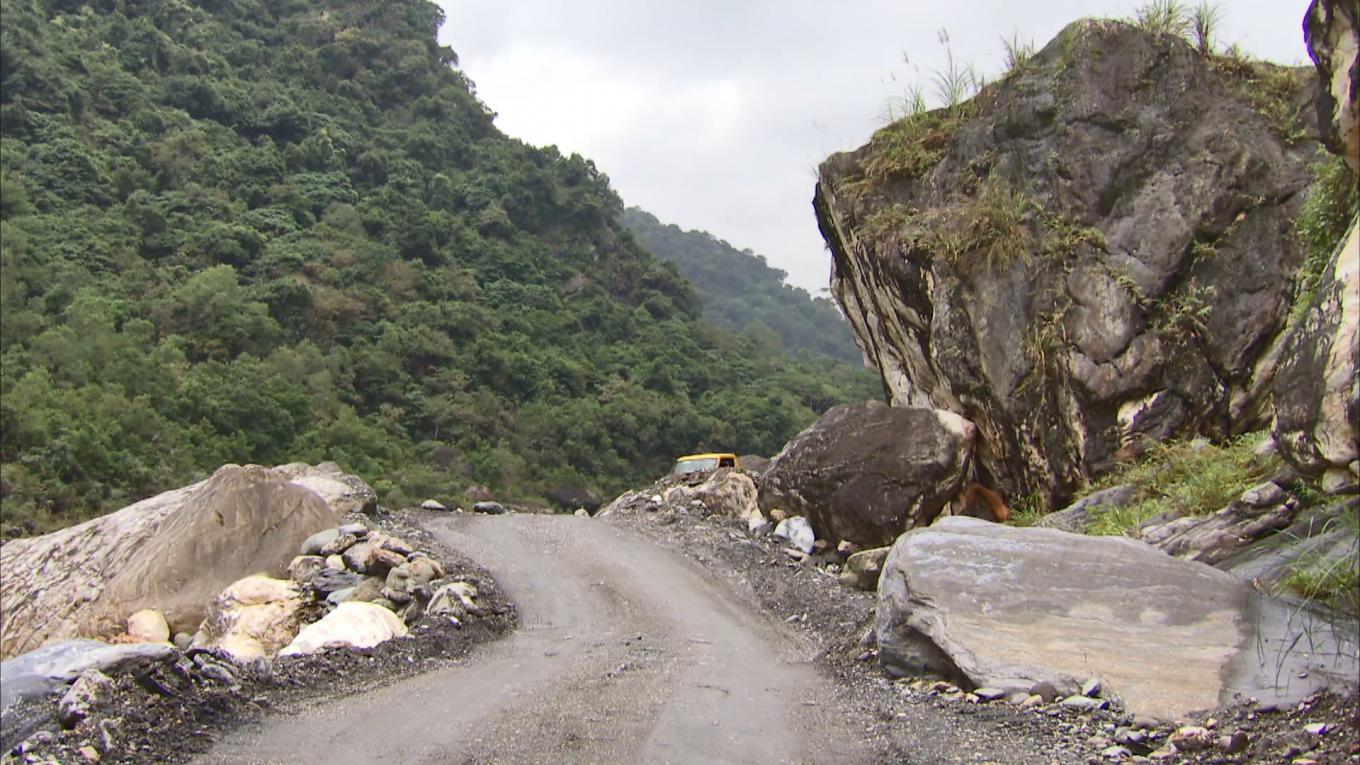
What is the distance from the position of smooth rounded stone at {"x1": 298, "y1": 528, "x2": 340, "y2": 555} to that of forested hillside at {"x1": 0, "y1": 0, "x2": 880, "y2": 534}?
1291 centimetres

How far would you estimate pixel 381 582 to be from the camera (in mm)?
11281

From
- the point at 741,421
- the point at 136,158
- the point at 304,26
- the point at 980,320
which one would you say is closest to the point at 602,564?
the point at 980,320

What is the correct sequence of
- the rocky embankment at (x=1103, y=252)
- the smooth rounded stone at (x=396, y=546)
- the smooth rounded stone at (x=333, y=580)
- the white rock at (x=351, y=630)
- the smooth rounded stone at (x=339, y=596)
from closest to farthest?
the white rock at (x=351, y=630)
the smooth rounded stone at (x=339, y=596)
the rocky embankment at (x=1103, y=252)
the smooth rounded stone at (x=333, y=580)
the smooth rounded stone at (x=396, y=546)

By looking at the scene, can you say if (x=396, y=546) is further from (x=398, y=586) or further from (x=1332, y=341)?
(x=1332, y=341)

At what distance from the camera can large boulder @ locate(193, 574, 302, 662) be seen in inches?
390

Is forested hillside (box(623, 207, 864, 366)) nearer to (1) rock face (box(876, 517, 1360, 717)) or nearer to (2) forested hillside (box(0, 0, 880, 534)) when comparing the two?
(2) forested hillside (box(0, 0, 880, 534))

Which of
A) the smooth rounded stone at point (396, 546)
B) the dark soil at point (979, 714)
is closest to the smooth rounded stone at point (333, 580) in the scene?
the smooth rounded stone at point (396, 546)

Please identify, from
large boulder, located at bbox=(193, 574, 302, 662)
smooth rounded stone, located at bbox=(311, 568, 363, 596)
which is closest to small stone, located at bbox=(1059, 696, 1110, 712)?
large boulder, located at bbox=(193, 574, 302, 662)

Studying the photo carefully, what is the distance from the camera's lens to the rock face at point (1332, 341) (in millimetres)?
4578

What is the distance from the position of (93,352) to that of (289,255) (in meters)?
11.6

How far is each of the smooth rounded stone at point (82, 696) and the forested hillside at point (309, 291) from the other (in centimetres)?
1863

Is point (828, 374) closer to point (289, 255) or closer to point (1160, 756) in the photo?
point (289, 255)

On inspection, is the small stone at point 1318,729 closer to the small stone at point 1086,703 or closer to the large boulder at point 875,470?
the small stone at point 1086,703

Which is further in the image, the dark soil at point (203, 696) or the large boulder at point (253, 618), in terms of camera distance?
the large boulder at point (253, 618)
